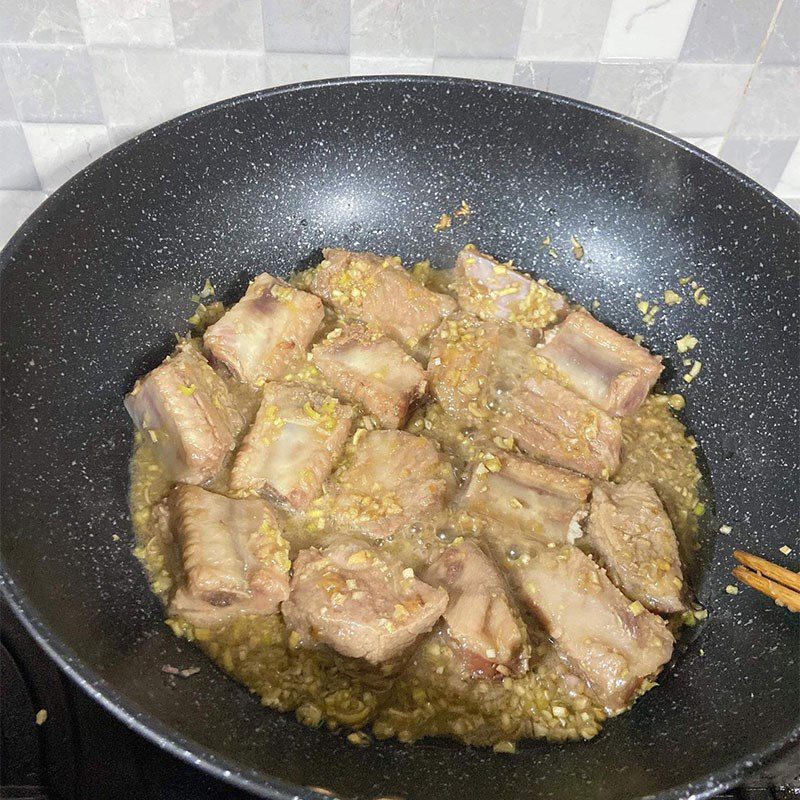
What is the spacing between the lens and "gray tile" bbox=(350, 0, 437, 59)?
6.46 feet

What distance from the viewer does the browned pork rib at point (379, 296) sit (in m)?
2.15

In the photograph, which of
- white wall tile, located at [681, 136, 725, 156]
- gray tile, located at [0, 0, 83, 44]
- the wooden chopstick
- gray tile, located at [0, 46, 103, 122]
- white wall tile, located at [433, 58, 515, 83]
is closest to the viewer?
the wooden chopstick

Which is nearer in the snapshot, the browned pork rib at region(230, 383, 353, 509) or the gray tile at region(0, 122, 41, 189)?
the browned pork rib at region(230, 383, 353, 509)

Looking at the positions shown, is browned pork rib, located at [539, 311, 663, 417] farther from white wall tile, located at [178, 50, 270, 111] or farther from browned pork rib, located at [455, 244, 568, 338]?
white wall tile, located at [178, 50, 270, 111]

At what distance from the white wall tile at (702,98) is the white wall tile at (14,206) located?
2.10 meters

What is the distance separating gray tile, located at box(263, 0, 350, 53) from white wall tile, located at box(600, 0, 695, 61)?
776 millimetres

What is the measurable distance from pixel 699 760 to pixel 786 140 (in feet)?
6.58

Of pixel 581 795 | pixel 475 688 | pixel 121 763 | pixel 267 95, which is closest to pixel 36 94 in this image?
pixel 267 95

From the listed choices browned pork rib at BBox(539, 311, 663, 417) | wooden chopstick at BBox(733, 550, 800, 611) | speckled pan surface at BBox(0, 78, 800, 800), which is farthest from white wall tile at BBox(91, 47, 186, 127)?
wooden chopstick at BBox(733, 550, 800, 611)

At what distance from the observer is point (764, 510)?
189 centimetres

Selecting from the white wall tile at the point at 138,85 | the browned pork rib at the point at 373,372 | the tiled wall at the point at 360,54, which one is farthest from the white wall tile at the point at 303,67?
the browned pork rib at the point at 373,372

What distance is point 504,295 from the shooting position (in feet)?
Answer: 7.27

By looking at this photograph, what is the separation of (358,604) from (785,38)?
205 centimetres

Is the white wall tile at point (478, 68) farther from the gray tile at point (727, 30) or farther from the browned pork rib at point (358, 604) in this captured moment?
the browned pork rib at point (358, 604)
